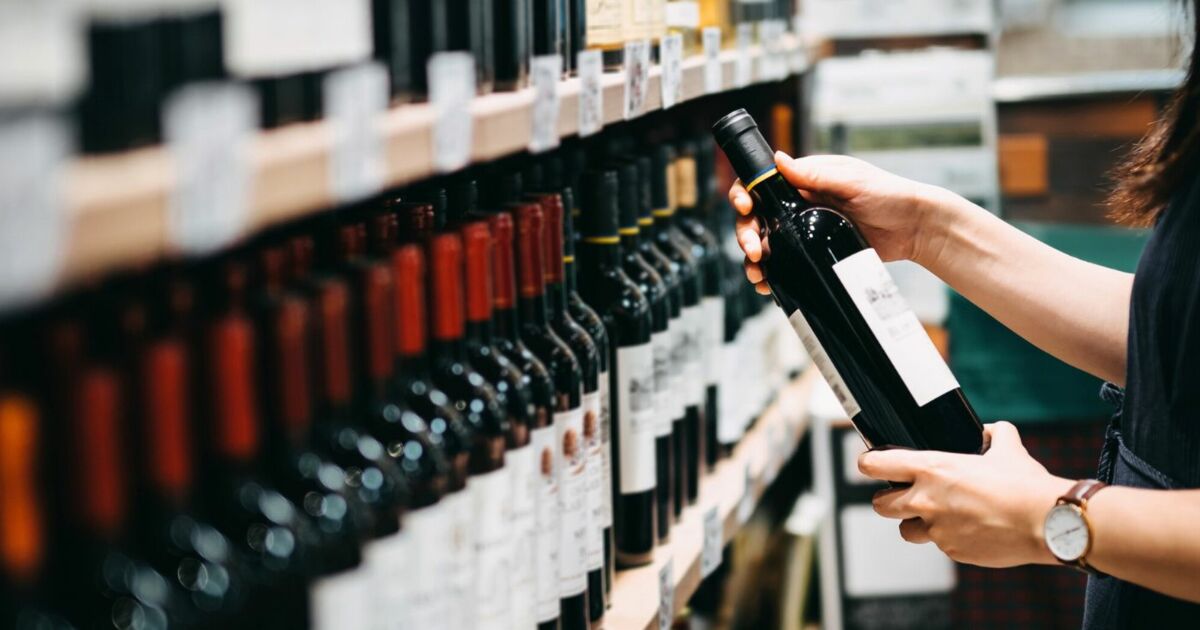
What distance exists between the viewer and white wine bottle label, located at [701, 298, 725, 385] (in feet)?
6.52

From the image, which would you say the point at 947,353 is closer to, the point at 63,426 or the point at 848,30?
the point at 848,30

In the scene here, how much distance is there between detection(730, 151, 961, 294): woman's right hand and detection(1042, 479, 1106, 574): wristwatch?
1.40 ft

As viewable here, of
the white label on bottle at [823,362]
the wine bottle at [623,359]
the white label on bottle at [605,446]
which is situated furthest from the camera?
the wine bottle at [623,359]

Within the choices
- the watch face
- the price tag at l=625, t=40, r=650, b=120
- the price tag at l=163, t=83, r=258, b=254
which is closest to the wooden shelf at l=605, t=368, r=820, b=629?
the watch face

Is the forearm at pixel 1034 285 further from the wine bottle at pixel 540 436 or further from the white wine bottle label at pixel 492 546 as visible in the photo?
the white wine bottle label at pixel 492 546

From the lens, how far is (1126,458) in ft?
4.54

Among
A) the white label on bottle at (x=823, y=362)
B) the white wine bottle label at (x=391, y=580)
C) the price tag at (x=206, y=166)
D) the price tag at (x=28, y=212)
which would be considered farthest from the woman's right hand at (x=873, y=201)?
the price tag at (x=28, y=212)

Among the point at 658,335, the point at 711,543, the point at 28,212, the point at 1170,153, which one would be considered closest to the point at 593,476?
the point at 658,335

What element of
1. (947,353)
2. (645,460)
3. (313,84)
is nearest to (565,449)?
(645,460)

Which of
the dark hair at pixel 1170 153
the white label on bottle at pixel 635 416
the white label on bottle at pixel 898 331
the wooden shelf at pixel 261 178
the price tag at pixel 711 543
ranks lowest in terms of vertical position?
the price tag at pixel 711 543

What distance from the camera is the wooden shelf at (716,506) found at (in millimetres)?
1541

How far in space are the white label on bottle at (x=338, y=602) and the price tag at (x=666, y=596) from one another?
73 centimetres

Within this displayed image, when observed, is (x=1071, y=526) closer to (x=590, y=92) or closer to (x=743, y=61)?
(x=590, y=92)

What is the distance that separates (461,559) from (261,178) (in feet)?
1.35
